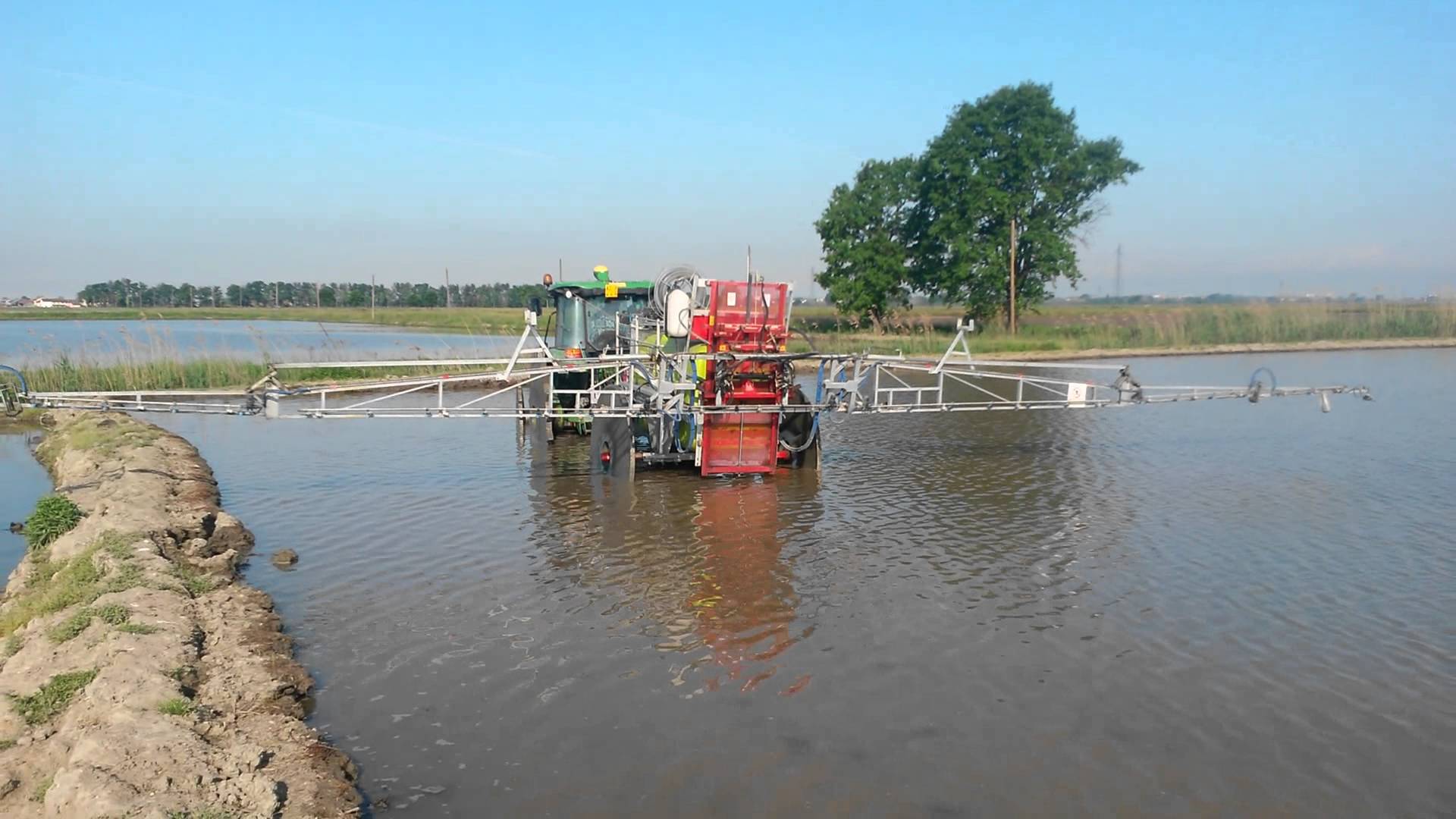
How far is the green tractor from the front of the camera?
1532 cm

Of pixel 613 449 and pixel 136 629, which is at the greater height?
pixel 613 449

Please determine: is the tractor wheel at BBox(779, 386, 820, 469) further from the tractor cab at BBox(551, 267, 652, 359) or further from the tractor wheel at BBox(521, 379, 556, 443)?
the tractor wheel at BBox(521, 379, 556, 443)

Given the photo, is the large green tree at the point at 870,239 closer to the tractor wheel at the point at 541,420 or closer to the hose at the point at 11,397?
the tractor wheel at the point at 541,420

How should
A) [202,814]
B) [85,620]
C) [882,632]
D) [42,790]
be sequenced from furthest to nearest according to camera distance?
1. [882,632]
2. [85,620]
3. [42,790]
4. [202,814]

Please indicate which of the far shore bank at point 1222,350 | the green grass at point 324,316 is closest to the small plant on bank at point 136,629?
the far shore bank at point 1222,350

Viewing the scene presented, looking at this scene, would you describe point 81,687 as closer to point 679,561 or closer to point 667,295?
point 679,561

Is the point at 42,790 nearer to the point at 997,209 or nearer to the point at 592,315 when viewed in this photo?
the point at 592,315

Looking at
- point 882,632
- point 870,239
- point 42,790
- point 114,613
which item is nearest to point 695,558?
point 882,632

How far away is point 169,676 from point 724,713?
3494 mm

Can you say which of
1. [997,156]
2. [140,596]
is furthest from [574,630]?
[997,156]

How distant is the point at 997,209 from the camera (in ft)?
148

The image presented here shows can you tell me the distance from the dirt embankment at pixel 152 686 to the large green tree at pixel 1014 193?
39.4m

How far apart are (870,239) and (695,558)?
42.0 metres

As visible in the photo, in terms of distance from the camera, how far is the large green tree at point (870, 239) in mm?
49375
